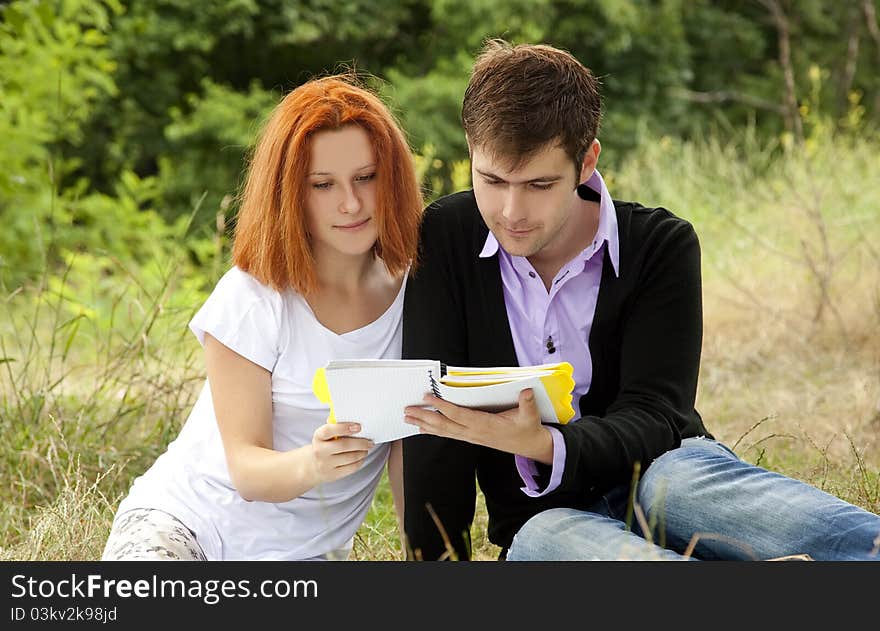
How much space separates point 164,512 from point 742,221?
5172mm

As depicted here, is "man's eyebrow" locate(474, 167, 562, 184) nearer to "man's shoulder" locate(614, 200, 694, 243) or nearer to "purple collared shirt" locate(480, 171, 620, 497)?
"purple collared shirt" locate(480, 171, 620, 497)

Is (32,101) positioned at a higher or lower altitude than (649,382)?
higher

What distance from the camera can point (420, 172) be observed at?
17.3ft

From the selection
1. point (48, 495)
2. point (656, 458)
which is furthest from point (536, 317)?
point (48, 495)

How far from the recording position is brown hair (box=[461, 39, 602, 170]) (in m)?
2.35

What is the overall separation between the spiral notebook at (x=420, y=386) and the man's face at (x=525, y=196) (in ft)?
1.32

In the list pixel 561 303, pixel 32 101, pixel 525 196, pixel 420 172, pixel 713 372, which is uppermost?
pixel 32 101

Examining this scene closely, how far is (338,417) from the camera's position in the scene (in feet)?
7.07

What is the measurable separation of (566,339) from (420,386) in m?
0.56

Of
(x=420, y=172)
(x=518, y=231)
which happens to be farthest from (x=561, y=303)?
(x=420, y=172)

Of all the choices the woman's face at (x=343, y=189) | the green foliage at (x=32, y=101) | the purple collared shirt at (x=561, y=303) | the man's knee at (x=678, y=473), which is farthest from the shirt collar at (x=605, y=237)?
the green foliage at (x=32, y=101)

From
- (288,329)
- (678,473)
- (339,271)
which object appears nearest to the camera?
(678,473)

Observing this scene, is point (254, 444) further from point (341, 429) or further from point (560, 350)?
point (560, 350)

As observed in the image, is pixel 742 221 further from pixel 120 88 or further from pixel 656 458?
pixel 120 88
